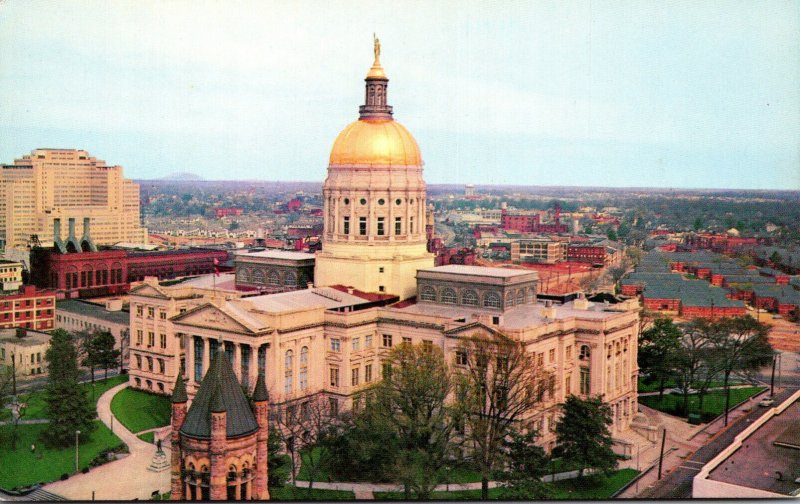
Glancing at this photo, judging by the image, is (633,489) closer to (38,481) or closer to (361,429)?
(361,429)

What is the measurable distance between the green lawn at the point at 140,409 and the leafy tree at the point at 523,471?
24811mm

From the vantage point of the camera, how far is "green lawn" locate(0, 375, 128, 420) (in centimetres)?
6625

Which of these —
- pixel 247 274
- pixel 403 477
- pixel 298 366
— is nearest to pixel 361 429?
pixel 403 477

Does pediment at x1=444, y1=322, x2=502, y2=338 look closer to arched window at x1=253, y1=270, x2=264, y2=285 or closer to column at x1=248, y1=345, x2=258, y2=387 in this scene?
column at x1=248, y1=345, x2=258, y2=387

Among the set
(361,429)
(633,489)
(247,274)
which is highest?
(247,274)

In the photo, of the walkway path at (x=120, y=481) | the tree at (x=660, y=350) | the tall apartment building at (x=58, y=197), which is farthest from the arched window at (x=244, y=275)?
the tall apartment building at (x=58, y=197)

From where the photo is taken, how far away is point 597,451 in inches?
2201

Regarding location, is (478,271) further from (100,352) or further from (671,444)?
(100,352)

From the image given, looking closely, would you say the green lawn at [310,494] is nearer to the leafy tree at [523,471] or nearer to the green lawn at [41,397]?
the leafy tree at [523,471]

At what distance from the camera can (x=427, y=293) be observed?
7200 centimetres

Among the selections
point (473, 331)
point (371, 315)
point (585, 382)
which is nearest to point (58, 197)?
point (371, 315)

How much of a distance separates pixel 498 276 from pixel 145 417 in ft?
86.7

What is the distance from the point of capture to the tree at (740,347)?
7750 centimetres

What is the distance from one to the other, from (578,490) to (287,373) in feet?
68.0
